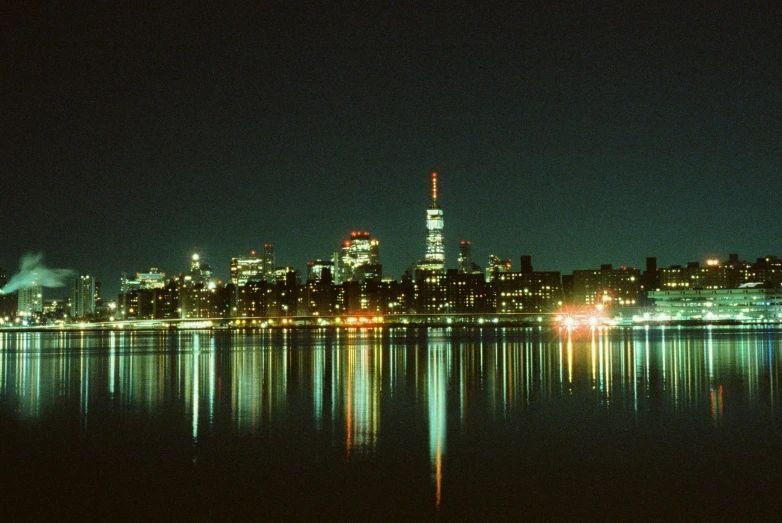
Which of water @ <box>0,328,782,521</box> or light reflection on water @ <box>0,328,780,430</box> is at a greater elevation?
water @ <box>0,328,782,521</box>

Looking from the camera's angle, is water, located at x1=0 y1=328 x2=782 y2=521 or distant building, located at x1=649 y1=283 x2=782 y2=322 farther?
distant building, located at x1=649 y1=283 x2=782 y2=322

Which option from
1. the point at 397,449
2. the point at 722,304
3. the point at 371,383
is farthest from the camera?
the point at 722,304

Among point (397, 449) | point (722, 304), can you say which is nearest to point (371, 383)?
point (397, 449)

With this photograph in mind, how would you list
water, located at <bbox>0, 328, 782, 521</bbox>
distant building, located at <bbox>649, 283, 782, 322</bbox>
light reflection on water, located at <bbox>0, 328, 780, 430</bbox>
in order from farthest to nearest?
distant building, located at <bbox>649, 283, 782, 322</bbox>, light reflection on water, located at <bbox>0, 328, 780, 430</bbox>, water, located at <bbox>0, 328, 782, 521</bbox>

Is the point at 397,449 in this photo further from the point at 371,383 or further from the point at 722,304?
the point at 722,304

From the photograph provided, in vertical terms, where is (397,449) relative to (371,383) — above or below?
above

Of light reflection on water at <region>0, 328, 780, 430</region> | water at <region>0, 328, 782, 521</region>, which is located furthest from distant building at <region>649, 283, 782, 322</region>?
water at <region>0, 328, 782, 521</region>

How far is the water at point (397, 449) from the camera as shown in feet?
41.2

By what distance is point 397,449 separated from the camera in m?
16.8

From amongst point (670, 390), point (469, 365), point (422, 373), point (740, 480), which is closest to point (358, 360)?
point (469, 365)

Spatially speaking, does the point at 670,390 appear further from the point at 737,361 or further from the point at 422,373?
the point at 737,361

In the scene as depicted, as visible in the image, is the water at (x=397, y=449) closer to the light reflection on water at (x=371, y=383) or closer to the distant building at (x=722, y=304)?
the light reflection on water at (x=371, y=383)

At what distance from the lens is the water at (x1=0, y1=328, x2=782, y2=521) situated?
41.2ft

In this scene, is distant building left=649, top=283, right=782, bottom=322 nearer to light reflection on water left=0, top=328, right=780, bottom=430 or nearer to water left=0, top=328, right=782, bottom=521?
light reflection on water left=0, top=328, right=780, bottom=430
